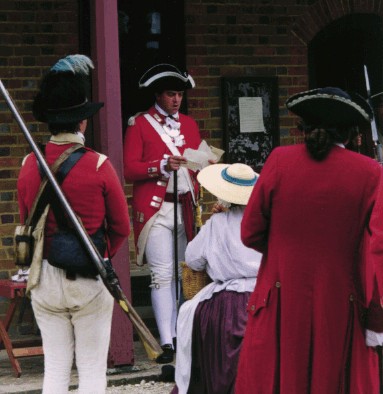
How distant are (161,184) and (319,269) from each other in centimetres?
314

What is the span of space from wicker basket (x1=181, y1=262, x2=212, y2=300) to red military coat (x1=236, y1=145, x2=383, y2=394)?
173 centimetres

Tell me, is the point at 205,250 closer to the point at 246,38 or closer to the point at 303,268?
the point at 303,268

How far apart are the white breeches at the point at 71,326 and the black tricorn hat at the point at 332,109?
1275 millimetres

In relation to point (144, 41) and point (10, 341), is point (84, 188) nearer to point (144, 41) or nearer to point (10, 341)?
point (10, 341)

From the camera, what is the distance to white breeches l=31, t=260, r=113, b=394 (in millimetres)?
4879

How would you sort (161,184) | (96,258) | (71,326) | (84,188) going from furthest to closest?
(161,184) → (71,326) → (84,188) → (96,258)

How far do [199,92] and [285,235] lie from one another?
4.87 meters

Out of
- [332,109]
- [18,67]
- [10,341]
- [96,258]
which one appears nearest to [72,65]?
[96,258]

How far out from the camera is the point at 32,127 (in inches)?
341

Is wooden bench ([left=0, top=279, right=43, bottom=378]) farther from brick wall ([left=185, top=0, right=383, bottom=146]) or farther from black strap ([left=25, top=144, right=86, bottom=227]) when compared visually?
brick wall ([left=185, top=0, right=383, bottom=146])

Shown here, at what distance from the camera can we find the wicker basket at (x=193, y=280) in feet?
20.4

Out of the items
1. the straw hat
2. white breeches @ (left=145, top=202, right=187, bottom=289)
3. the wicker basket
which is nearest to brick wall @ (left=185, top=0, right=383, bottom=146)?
white breeches @ (left=145, top=202, right=187, bottom=289)

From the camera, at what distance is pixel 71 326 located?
500 centimetres

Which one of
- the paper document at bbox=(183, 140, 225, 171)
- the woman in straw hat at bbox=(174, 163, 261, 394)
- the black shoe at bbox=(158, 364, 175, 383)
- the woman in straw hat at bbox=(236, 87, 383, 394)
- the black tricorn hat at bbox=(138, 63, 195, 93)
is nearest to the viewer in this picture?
the woman in straw hat at bbox=(236, 87, 383, 394)
